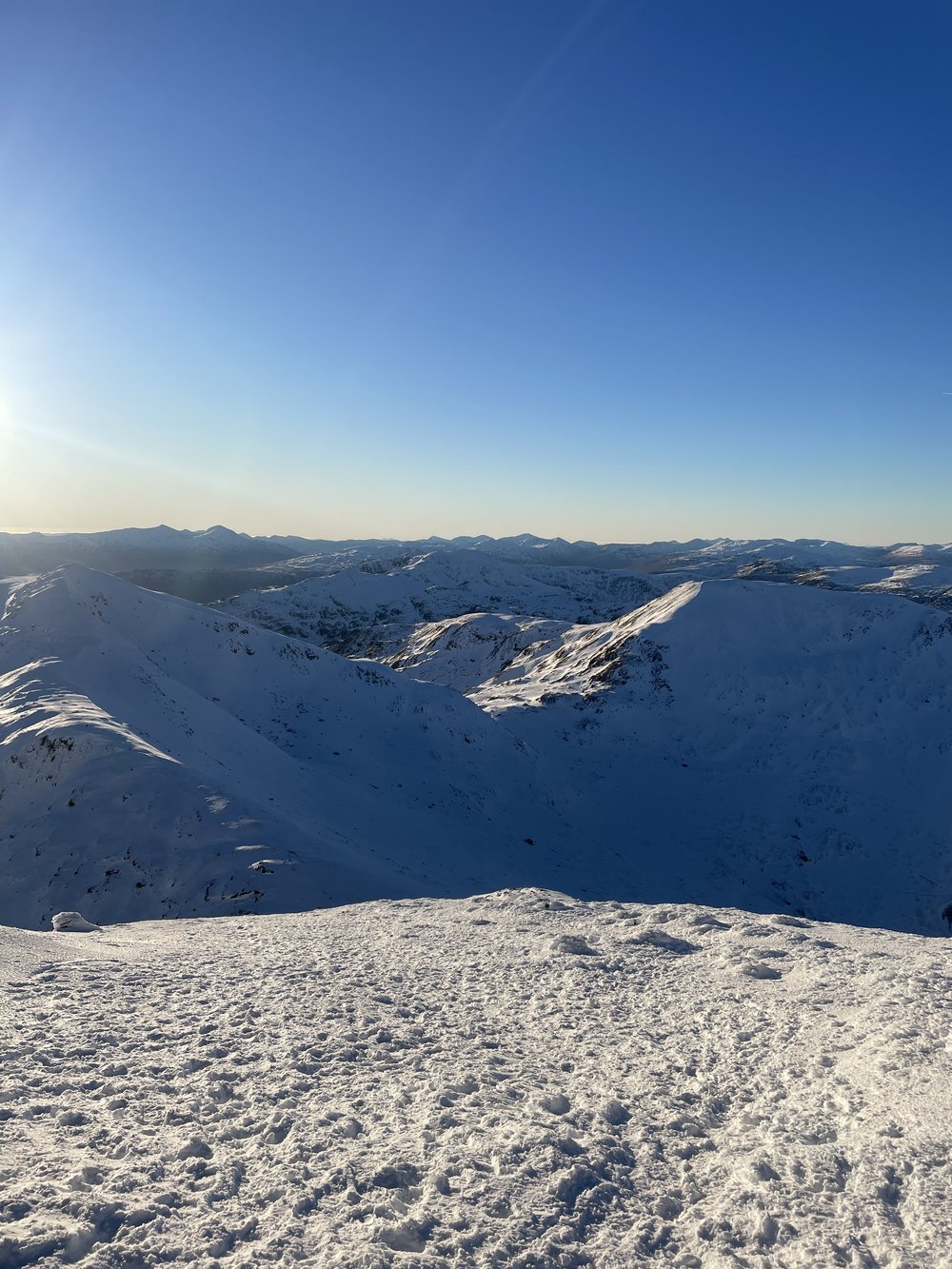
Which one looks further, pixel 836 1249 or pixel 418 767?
pixel 418 767

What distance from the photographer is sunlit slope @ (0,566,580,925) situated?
14.8 m

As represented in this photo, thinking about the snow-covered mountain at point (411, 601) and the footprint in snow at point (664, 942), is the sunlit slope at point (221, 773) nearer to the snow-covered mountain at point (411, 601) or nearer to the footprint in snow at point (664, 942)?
the footprint in snow at point (664, 942)

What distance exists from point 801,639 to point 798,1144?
1491 inches

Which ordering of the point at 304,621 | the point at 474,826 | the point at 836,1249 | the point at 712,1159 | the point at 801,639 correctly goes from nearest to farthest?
the point at 836,1249 → the point at 712,1159 → the point at 474,826 → the point at 801,639 → the point at 304,621

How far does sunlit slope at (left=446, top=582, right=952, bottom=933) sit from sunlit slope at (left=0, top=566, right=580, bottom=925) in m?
4.96

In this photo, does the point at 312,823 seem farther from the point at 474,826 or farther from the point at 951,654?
the point at 951,654

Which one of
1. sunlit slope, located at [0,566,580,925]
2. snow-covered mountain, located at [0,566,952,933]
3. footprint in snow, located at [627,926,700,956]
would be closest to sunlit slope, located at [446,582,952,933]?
snow-covered mountain, located at [0,566,952,933]

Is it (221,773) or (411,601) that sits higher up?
(411,601)

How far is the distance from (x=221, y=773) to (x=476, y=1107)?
55.3 feet

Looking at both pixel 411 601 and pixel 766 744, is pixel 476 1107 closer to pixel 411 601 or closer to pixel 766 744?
pixel 766 744

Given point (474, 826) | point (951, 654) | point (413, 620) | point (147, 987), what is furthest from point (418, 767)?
point (413, 620)

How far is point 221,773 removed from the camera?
2053cm

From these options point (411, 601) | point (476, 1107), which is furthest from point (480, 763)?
point (411, 601)

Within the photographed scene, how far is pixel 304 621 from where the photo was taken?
11500 centimetres
